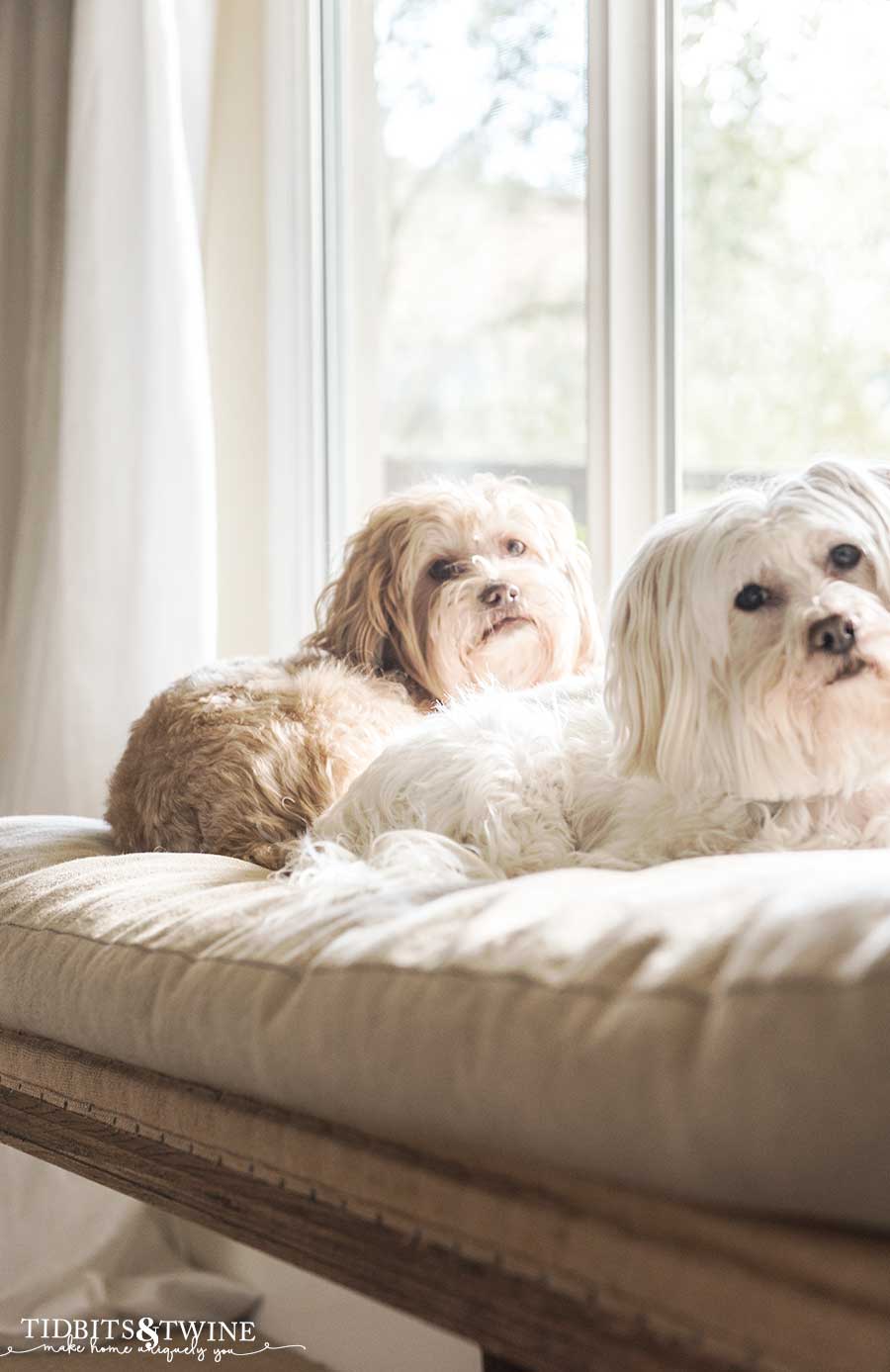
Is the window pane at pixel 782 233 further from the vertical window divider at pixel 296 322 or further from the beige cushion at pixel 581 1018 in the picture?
the beige cushion at pixel 581 1018

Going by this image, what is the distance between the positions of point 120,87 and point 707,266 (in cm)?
115

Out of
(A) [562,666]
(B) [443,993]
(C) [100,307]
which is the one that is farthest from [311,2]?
(B) [443,993]

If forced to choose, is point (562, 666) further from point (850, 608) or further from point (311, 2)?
point (311, 2)

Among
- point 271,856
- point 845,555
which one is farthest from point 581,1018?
point 271,856

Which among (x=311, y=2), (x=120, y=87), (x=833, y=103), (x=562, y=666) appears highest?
(x=311, y=2)

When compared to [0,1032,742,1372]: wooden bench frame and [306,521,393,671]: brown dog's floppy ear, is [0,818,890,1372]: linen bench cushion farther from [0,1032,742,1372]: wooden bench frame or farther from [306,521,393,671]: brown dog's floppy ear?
[306,521,393,671]: brown dog's floppy ear

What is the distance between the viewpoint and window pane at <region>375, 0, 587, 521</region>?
2.41 m

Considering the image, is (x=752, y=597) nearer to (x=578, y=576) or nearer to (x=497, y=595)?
(x=497, y=595)

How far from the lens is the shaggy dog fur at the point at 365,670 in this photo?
5.23 feet

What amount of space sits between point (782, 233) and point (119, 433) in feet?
4.04

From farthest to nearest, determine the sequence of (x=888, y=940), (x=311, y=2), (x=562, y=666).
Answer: (x=311, y=2) < (x=562, y=666) < (x=888, y=940)

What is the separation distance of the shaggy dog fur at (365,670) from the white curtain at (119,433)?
0.65 m

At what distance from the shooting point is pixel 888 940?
2.31 feet

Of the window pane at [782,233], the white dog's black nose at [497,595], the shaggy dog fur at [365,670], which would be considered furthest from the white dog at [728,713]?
the window pane at [782,233]
